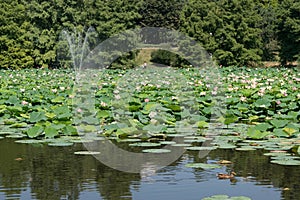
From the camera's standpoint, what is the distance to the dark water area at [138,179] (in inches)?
127

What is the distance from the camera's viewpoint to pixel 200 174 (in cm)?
372

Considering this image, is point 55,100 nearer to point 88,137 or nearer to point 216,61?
point 88,137

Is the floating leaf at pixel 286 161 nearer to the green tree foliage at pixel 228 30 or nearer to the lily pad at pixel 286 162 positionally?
the lily pad at pixel 286 162

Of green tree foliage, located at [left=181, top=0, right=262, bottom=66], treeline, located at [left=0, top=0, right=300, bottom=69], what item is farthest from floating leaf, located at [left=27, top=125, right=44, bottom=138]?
green tree foliage, located at [left=181, top=0, right=262, bottom=66]

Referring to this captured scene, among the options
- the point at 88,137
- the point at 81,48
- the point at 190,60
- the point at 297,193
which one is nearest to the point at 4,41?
the point at 81,48

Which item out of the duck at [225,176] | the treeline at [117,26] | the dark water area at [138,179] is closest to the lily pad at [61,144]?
the dark water area at [138,179]

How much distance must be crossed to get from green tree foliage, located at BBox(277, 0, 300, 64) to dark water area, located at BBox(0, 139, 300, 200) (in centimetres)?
2496

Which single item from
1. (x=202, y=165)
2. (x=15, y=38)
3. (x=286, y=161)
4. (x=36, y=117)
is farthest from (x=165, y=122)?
(x=15, y=38)

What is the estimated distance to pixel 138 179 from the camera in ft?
11.8

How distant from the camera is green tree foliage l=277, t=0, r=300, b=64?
Answer: 1118 inches

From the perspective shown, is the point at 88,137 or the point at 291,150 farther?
the point at 88,137

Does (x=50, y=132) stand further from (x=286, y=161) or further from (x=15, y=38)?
(x=15, y=38)

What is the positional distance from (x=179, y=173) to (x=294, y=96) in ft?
13.4

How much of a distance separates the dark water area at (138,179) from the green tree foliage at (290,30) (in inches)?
983
